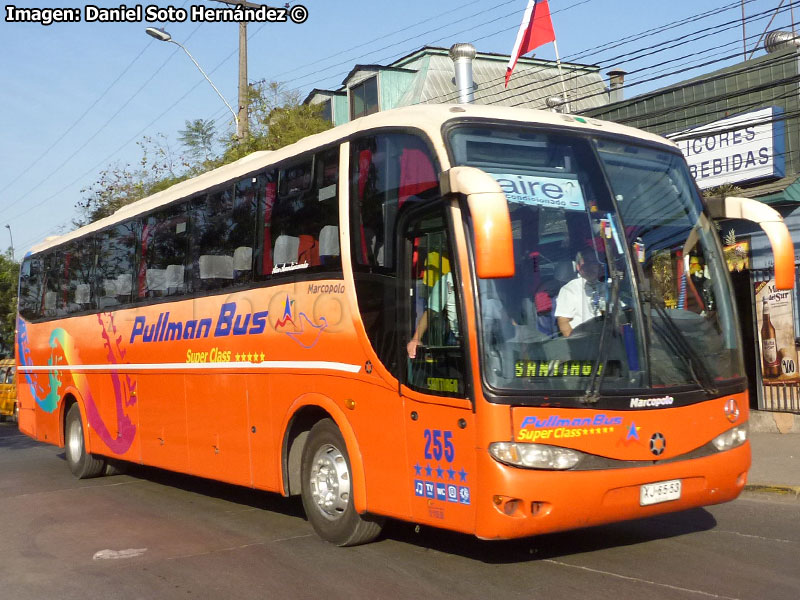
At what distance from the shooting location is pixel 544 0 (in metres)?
20.1

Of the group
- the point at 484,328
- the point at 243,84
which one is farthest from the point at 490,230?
the point at 243,84

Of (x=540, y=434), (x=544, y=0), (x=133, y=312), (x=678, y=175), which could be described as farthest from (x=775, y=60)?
(x=540, y=434)

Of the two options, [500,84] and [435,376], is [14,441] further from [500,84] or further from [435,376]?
[500,84]

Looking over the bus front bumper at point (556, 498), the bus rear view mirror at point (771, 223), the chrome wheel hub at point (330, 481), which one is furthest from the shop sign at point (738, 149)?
the bus front bumper at point (556, 498)

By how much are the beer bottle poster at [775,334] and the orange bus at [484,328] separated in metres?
7.24

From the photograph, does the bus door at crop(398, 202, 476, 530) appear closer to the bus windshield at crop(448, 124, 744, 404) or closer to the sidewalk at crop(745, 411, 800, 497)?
the bus windshield at crop(448, 124, 744, 404)

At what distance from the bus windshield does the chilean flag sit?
1356 centimetres

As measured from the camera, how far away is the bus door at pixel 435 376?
634 cm

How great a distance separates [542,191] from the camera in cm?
665

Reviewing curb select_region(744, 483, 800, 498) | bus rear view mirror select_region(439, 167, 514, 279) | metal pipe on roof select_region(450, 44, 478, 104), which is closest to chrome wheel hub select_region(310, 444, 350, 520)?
bus rear view mirror select_region(439, 167, 514, 279)

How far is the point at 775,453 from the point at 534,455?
7385mm

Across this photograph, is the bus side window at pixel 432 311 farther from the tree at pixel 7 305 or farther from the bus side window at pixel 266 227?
the tree at pixel 7 305

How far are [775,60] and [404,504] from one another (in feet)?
44.4

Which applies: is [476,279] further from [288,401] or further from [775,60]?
[775,60]
